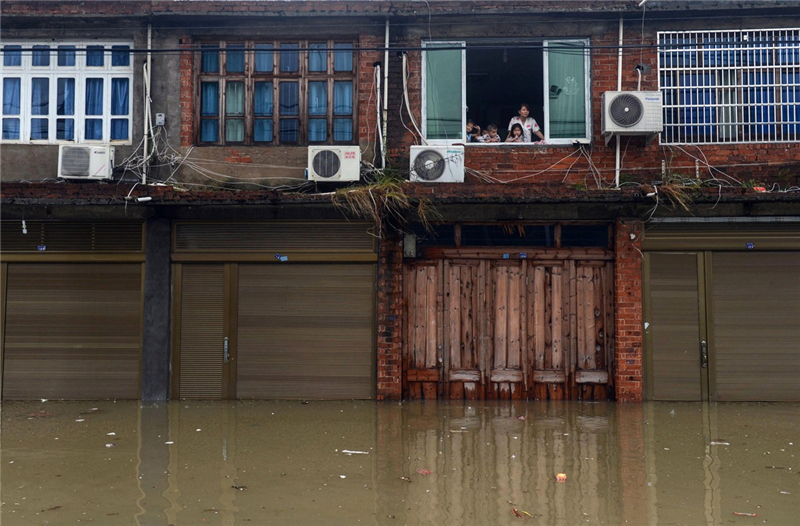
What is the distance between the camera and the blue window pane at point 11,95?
11.1 meters

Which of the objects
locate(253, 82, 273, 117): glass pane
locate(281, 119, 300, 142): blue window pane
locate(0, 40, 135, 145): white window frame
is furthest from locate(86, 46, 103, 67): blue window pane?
locate(281, 119, 300, 142): blue window pane

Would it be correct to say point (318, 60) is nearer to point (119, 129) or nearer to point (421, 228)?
point (421, 228)

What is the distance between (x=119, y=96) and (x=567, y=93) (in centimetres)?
718

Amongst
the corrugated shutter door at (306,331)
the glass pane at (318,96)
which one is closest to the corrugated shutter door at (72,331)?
the corrugated shutter door at (306,331)

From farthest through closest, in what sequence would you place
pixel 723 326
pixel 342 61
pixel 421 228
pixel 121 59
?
pixel 121 59, pixel 342 61, pixel 421 228, pixel 723 326

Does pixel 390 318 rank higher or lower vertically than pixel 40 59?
lower

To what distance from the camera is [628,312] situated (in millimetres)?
10359

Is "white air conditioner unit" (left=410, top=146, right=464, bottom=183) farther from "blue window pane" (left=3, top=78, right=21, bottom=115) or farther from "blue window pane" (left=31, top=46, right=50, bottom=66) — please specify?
"blue window pane" (left=3, top=78, right=21, bottom=115)

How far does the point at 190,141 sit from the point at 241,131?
2.67 feet

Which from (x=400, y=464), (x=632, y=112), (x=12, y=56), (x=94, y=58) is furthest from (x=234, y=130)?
(x=400, y=464)

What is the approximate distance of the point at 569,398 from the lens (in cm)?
1059

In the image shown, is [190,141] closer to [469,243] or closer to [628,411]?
[469,243]

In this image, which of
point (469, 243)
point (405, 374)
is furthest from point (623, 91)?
point (405, 374)

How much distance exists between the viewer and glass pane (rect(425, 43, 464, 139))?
1086 centimetres
